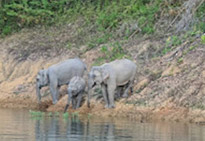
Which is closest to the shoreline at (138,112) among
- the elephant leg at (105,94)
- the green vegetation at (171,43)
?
the elephant leg at (105,94)

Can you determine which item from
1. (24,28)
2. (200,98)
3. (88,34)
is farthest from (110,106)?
(24,28)

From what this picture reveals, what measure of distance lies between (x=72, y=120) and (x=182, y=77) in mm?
4113

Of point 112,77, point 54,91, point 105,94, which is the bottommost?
point 105,94

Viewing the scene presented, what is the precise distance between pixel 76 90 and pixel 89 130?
19.2 ft

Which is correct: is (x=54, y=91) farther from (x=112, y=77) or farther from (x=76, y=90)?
(x=112, y=77)

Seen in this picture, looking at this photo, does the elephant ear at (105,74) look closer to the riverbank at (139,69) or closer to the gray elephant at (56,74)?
the riverbank at (139,69)

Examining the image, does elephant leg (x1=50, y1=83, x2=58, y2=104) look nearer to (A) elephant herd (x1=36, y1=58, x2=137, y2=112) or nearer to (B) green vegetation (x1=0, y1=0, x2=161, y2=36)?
(A) elephant herd (x1=36, y1=58, x2=137, y2=112)

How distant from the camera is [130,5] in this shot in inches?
1307

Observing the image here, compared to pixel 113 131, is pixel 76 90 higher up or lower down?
higher up

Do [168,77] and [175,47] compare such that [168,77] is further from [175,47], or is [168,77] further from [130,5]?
[130,5]

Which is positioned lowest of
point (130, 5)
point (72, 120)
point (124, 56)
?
point (72, 120)

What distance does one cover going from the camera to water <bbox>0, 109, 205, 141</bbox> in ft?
64.4

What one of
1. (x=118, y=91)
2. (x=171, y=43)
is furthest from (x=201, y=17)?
(x=118, y=91)

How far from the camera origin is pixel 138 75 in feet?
91.8
